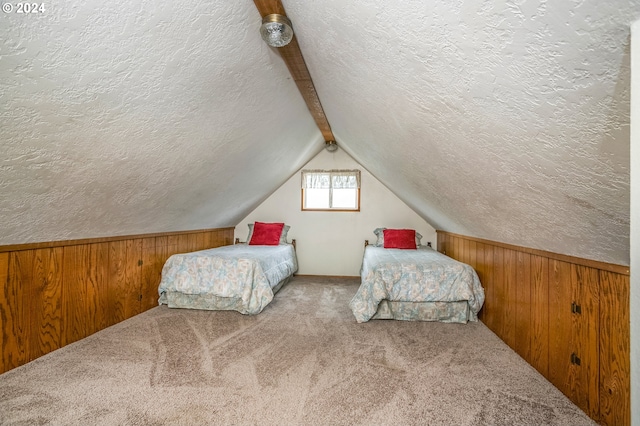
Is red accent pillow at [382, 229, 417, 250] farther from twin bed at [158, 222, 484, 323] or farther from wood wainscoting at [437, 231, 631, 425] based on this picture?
wood wainscoting at [437, 231, 631, 425]

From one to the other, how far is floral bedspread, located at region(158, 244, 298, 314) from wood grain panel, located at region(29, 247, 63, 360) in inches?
37.3

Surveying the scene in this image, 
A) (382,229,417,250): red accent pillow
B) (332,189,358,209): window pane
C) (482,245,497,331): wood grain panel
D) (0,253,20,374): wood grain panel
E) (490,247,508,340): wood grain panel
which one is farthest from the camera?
(332,189,358,209): window pane

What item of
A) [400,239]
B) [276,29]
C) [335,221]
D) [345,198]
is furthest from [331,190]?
[276,29]

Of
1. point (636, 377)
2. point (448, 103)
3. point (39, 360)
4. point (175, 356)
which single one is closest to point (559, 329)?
point (636, 377)

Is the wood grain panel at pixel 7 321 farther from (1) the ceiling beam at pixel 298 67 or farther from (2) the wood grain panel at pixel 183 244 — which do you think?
(1) the ceiling beam at pixel 298 67

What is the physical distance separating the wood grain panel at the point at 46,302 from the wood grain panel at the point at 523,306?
124 inches

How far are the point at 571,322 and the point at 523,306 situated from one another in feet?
1.45

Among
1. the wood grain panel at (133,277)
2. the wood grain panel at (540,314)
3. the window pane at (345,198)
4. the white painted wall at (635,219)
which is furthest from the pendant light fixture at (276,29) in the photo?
the window pane at (345,198)

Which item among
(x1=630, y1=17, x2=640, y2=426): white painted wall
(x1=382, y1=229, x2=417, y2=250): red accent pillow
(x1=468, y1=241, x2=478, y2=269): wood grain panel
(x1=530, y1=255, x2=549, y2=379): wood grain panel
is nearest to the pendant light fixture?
(x1=630, y1=17, x2=640, y2=426): white painted wall

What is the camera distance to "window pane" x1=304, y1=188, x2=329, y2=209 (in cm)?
481

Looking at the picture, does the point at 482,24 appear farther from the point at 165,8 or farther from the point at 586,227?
the point at 165,8

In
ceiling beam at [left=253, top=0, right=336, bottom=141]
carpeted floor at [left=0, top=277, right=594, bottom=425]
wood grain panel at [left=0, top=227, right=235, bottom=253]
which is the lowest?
carpeted floor at [left=0, top=277, right=594, bottom=425]

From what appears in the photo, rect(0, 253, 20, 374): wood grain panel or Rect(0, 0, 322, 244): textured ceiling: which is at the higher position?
Rect(0, 0, 322, 244): textured ceiling

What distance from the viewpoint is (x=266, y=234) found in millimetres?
4383
